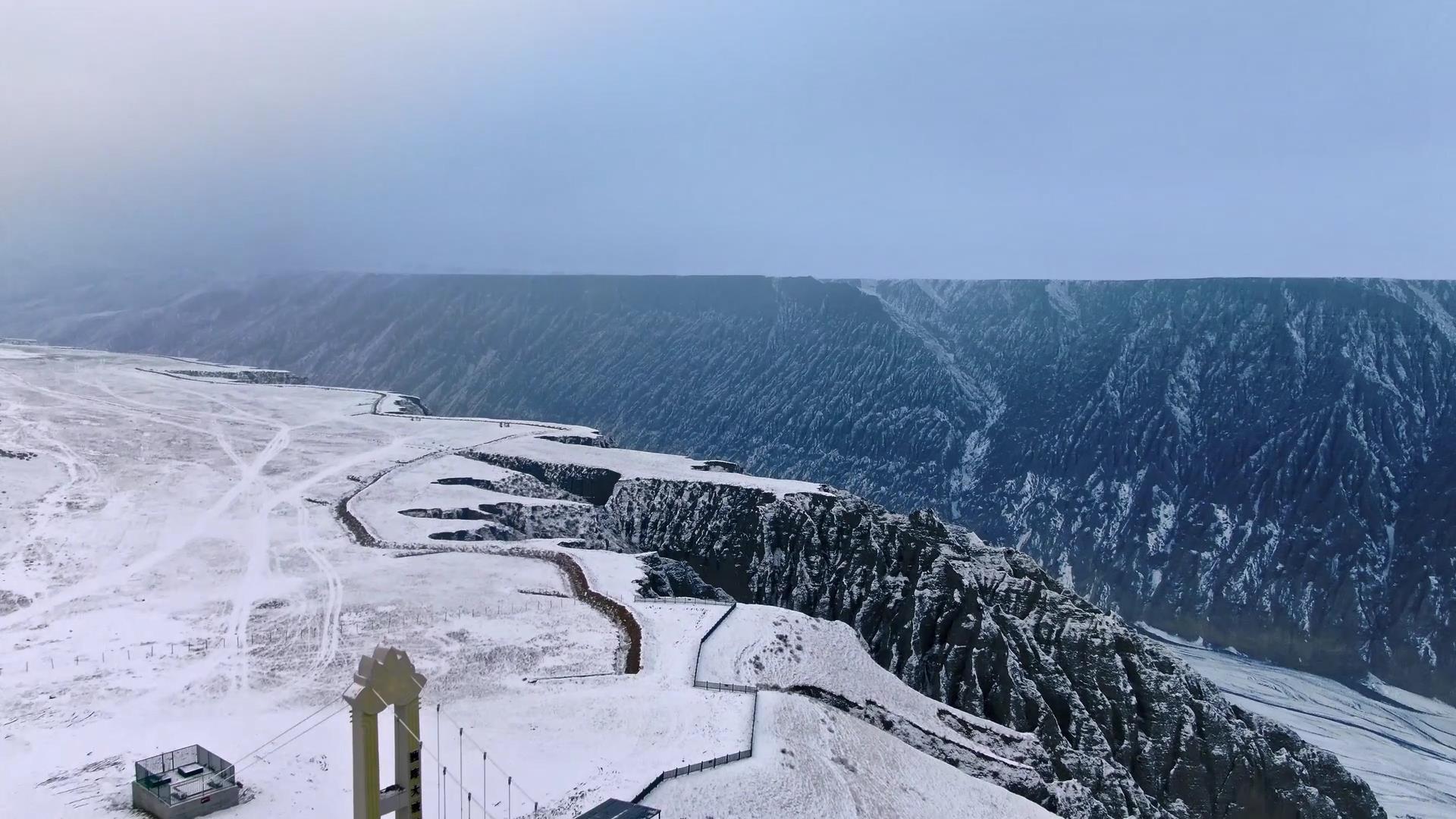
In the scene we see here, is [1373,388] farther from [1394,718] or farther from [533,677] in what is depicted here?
[533,677]

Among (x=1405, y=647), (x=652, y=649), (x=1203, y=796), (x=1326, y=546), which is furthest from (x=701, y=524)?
(x=1326, y=546)

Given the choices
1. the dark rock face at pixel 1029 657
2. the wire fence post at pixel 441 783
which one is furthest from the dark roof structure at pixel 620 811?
the dark rock face at pixel 1029 657

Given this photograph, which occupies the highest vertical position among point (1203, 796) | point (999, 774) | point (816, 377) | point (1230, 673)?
point (816, 377)

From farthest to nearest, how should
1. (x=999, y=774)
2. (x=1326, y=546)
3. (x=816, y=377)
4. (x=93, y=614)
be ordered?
(x=816, y=377)
(x=1326, y=546)
(x=93, y=614)
(x=999, y=774)

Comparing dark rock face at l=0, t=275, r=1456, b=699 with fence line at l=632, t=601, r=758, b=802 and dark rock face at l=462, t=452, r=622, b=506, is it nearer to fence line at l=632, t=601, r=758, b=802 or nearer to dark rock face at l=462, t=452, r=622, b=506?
dark rock face at l=462, t=452, r=622, b=506

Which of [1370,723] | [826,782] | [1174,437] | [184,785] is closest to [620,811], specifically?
[826,782]

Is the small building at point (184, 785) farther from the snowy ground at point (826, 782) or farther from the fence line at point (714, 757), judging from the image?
the snowy ground at point (826, 782)
